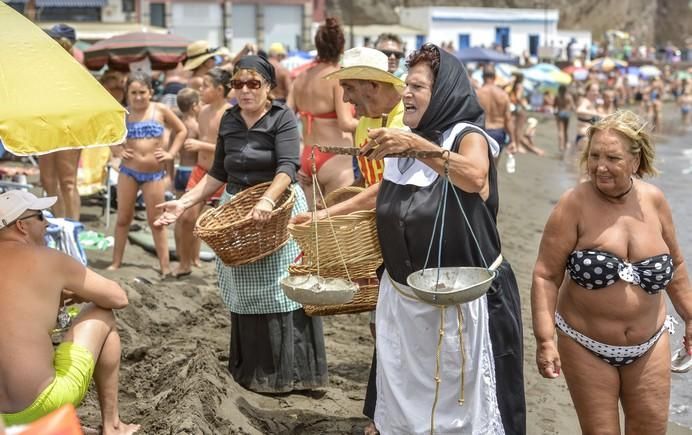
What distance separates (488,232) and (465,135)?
44 centimetres

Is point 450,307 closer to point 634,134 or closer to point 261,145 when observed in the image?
point 634,134

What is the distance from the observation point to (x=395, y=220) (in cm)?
409

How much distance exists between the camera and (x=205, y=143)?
25.6ft

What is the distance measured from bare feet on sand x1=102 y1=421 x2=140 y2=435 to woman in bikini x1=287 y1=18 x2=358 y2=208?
2.56 metres

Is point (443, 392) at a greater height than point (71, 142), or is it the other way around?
point (71, 142)

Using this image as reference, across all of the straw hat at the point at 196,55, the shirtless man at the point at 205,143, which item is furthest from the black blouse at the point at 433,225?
the straw hat at the point at 196,55

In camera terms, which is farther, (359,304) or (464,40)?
(464,40)

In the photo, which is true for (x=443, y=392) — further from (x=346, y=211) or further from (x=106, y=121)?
(x=106, y=121)

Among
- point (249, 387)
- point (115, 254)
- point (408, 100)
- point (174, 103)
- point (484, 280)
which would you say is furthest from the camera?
point (174, 103)

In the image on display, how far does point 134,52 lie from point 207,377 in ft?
22.8

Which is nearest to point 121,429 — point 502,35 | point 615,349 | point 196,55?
point 615,349

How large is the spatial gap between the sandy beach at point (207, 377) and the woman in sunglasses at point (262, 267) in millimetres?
168

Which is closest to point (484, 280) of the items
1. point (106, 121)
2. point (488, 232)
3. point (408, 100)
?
point (488, 232)

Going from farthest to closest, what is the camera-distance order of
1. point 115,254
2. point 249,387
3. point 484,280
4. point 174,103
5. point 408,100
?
1. point 174,103
2. point 115,254
3. point 249,387
4. point 408,100
5. point 484,280
